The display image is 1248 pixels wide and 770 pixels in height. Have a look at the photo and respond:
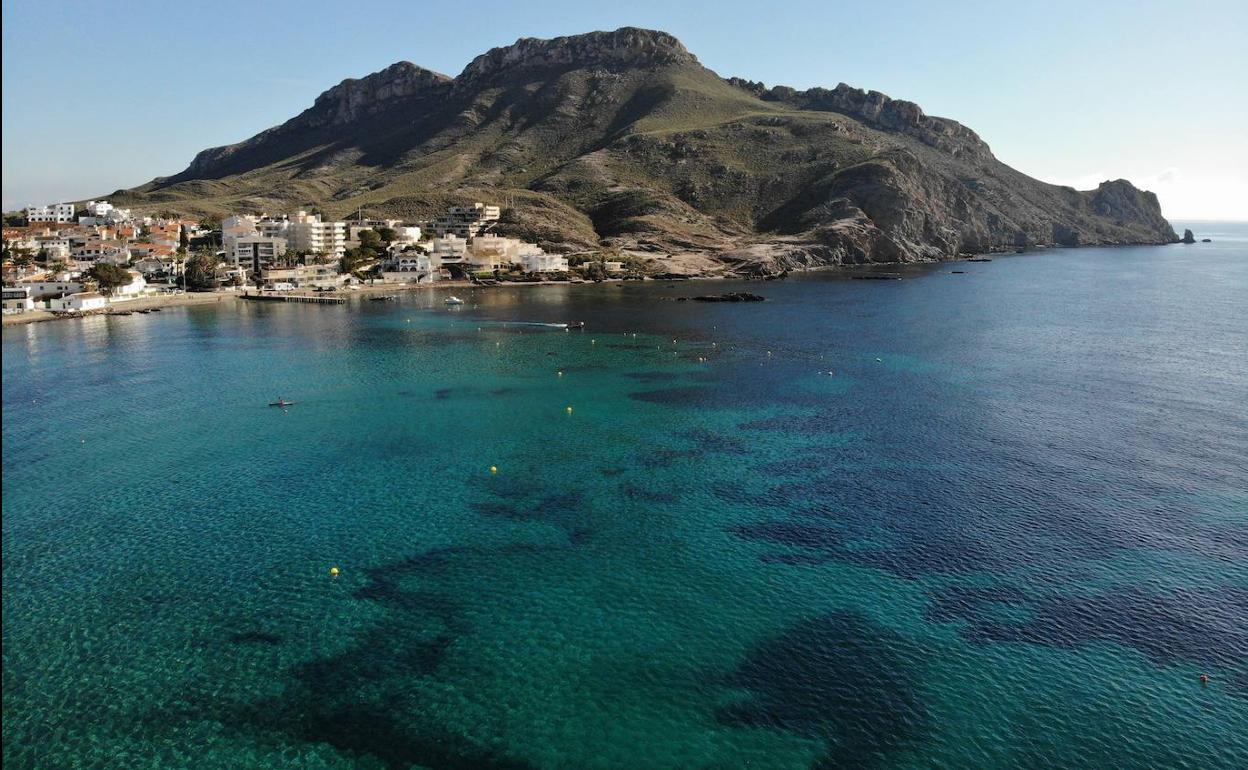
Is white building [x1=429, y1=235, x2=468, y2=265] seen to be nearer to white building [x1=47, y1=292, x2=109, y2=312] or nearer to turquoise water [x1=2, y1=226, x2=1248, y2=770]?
white building [x1=47, y1=292, x2=109, y2=312]

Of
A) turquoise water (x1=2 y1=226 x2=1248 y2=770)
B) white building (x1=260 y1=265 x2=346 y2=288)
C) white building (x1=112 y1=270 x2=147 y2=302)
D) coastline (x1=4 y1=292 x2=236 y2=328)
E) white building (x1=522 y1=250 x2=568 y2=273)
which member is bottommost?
turquoise water (x1=2 y1=226 x2=1248 y2=770)

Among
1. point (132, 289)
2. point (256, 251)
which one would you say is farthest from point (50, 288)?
point (256, 251)

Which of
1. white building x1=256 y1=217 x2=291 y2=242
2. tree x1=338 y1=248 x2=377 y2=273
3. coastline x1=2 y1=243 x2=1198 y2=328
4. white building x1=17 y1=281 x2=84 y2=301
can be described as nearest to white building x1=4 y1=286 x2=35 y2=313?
white building x1=17 y1=281 x2=84 y2=301

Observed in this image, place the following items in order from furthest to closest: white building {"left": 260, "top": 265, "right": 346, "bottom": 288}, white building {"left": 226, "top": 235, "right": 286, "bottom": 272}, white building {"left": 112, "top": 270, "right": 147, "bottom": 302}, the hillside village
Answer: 1. white building {"left": 226, "top": 235, "right": 286, "bottom": 272}
2. white building {"left": 260, "top": 265, "right": 346, "bottom": 288}
3. the hillside village
4. white building {"left": 112, "top": 270, "right": 147, "bottom": 302}

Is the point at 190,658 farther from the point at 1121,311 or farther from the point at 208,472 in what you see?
the point at 1121,311

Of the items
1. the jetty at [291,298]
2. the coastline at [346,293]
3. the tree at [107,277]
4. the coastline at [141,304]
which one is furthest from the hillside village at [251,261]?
the jetty at [291,298]

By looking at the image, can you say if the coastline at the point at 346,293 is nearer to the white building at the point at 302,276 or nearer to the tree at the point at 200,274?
the tree at the point at 200,274
